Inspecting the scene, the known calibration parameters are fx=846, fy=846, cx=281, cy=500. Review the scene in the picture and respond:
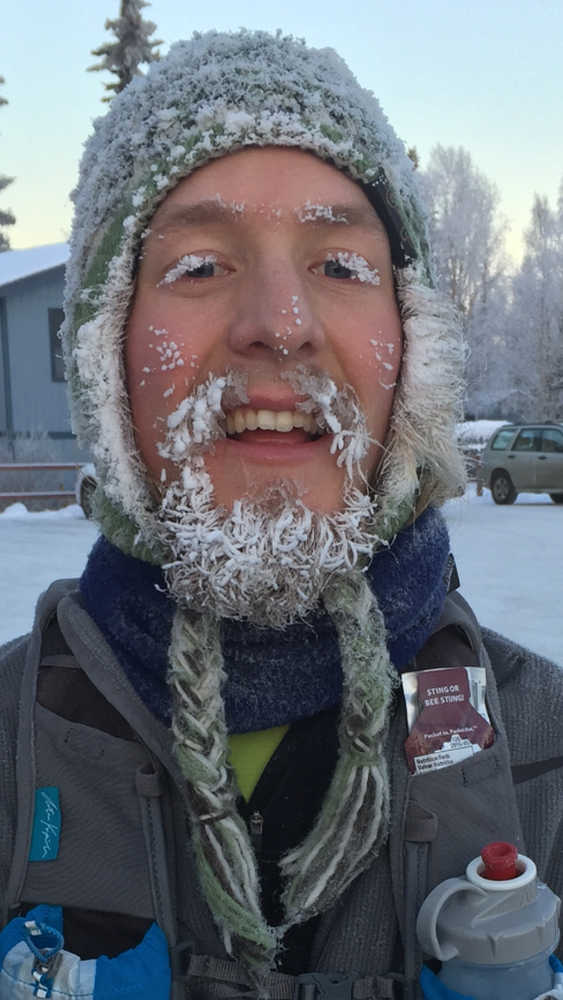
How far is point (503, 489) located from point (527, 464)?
0.67 metres

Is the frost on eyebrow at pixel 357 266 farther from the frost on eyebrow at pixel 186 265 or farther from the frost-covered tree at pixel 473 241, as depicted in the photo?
the frost-covered tree at pixel 473 241

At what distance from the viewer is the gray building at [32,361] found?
18.3 m

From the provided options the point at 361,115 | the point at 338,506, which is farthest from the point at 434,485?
the point at 361,115

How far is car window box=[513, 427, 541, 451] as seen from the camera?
53.0ft

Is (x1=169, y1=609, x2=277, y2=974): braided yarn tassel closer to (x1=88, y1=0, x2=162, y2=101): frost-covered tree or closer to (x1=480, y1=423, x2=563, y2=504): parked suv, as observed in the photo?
(x1=480, y1=423, x2=563, y2=504): parked suv

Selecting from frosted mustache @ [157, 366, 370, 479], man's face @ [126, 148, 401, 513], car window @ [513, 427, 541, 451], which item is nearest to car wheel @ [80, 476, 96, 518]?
man's face @ [126, 148, 401, 513]

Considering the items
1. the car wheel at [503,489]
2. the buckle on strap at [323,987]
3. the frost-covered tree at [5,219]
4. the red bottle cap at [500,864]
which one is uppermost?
the frost-covered tree at [5,219]

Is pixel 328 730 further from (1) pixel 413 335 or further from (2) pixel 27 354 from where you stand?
(2) pixel 27 354

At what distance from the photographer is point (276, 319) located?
1331 millimetres

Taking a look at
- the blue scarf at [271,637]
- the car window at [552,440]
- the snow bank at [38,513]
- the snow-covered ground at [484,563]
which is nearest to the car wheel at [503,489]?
the car window at [552,440]

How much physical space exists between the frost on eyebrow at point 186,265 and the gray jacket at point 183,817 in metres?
0.64

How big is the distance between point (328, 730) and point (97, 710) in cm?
41

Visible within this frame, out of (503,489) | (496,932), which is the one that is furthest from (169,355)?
(503,489)

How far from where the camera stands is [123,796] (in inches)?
55.9
